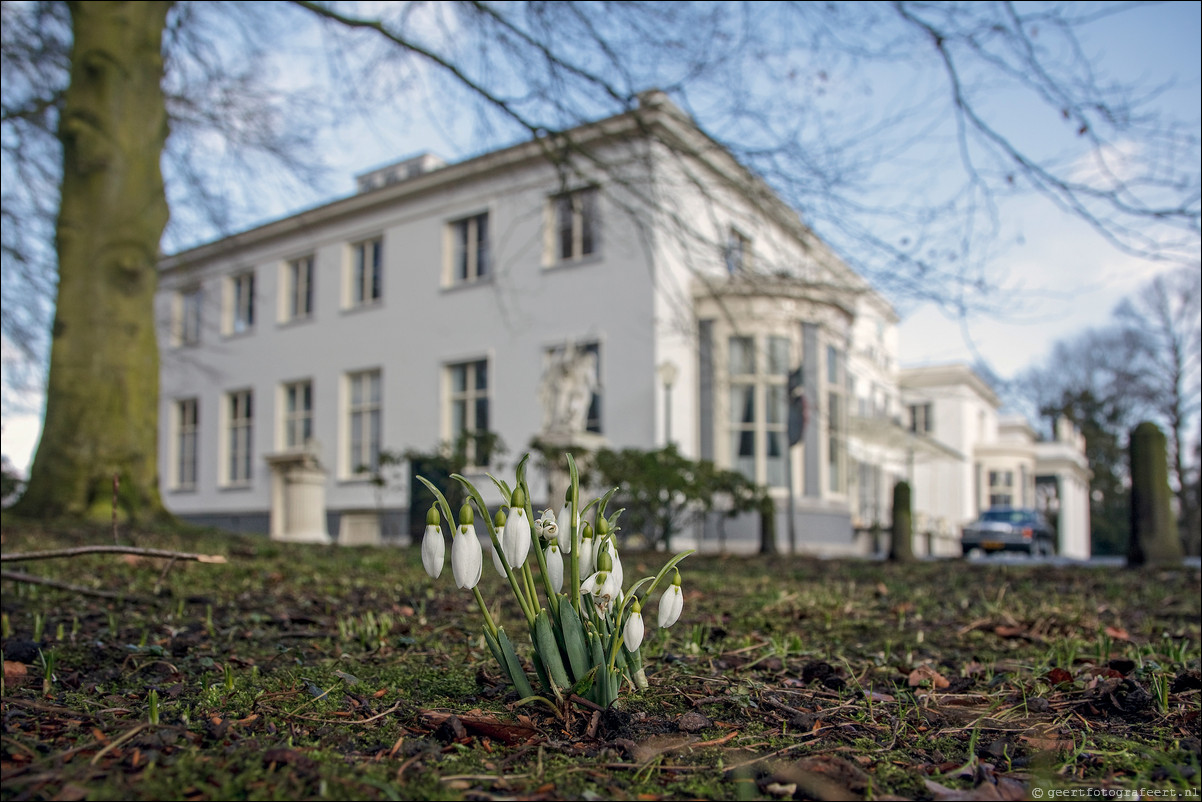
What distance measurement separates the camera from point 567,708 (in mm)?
1900

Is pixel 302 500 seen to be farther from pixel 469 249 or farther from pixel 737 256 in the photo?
pixel 737 256

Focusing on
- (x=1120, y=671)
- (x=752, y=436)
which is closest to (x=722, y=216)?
(x=752, y=436)

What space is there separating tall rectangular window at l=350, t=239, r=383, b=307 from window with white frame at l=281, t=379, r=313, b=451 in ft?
8.87

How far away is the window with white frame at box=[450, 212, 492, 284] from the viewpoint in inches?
797

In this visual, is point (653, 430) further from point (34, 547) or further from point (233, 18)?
point (34, 547)

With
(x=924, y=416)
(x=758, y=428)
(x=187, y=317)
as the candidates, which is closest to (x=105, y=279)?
(x=758, y=428)

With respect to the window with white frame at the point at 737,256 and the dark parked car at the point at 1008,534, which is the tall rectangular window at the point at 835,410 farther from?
the window with white frame at the point at 737,256

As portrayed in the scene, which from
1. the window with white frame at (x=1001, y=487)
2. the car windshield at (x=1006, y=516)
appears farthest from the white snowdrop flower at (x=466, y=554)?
the window with white frame at (x=1001, y=487)

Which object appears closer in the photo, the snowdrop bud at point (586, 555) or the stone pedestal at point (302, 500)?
the snowdrop bud at point (586, 555)

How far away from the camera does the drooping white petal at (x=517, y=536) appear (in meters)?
1.78

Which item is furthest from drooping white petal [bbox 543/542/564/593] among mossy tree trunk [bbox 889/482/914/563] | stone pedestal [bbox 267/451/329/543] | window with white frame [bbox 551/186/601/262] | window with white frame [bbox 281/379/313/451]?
window with white frame [bbox 281/379/313/451]

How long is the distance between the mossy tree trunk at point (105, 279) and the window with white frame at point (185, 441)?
58.8 feet

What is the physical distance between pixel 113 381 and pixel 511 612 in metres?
5.99

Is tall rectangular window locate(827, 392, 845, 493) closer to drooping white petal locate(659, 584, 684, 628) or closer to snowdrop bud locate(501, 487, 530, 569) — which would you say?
drooping white petal locate(659, 584, 684, 628)
